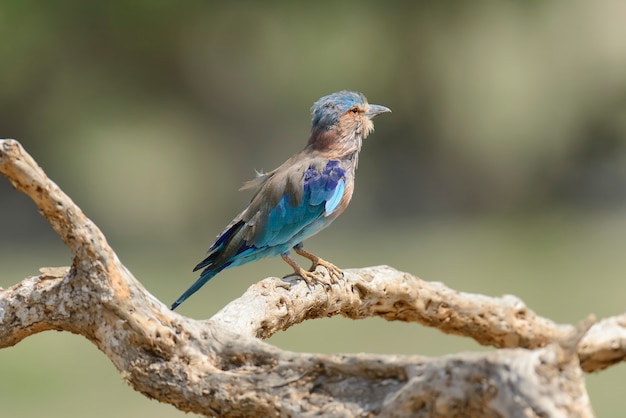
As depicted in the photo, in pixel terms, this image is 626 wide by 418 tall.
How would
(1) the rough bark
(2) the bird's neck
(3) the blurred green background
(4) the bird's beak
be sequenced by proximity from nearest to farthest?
(1) the rough bark, (2) the bird's neck, (4) the bird's beak, (3) the blurred green background

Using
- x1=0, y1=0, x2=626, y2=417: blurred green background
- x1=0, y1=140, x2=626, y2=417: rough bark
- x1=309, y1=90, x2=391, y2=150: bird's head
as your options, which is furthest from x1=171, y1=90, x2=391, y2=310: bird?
x1=0, y1=0, x2=626, y2=417: blurred green background

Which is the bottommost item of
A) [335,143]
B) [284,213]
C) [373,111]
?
[284,213]

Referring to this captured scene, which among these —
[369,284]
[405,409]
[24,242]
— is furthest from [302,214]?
[24,242]

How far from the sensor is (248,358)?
234 cm

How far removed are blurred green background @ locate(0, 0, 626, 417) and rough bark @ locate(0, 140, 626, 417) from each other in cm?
961

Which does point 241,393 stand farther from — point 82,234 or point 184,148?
point 184,148

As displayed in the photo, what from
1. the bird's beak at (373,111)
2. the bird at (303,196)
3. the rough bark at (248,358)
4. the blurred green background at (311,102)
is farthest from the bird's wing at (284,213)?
the blurred green background at (311,102)

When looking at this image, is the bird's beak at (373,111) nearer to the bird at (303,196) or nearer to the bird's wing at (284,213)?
the bird at (303,196)

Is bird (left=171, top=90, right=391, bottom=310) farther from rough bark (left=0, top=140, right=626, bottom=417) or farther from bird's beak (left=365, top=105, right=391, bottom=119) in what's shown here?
rough bark (left=0, top=140, right=626, bottom=417)

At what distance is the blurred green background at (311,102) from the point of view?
512 inches

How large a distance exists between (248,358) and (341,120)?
1.72m

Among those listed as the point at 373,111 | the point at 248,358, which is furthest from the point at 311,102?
the point at 248,358

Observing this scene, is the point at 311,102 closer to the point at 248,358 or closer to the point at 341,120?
the point at 341,120

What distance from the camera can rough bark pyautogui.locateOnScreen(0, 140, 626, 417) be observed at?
1.90 metres
